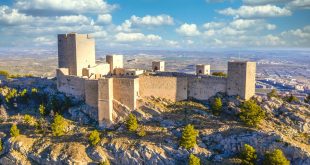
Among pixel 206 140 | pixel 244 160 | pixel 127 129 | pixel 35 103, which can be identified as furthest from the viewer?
pixel 35 103

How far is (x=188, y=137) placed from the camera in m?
58.2

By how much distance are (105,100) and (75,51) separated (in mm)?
16107

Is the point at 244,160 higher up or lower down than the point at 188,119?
lower down

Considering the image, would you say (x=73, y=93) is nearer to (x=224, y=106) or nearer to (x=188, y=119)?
(x=188, y=119)

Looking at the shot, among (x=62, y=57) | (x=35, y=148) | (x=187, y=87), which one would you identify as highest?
(x=62, y=57)

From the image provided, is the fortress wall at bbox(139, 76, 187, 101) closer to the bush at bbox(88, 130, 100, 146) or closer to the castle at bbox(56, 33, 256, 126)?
the castle at bbox(56, 33, 256, 126)

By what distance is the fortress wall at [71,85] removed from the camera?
70925mm

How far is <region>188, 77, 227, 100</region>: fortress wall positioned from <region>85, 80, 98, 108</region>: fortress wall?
1843 centimetres

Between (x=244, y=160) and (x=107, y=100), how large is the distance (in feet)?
87.9

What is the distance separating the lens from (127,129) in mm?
64438

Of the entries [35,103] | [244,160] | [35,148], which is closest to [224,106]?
[244,160]

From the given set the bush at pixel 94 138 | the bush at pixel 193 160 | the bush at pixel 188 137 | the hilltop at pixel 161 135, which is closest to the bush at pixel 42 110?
the hilltop at pixel 161 135

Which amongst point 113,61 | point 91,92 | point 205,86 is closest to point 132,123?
point 91,92

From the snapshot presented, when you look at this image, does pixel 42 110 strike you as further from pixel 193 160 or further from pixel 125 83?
pixel 193 160
